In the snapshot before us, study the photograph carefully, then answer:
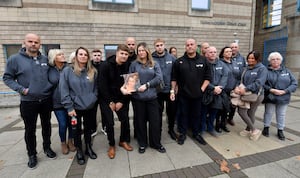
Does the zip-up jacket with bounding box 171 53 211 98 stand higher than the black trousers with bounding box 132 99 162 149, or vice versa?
the zip-up jacket with bounding box 171 53 211 98

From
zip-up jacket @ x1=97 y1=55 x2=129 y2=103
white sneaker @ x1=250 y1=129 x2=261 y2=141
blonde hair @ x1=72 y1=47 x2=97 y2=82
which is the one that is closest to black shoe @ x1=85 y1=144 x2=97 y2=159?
zip-up jacket @ x1=97 y1=55 x2=129 y2=103

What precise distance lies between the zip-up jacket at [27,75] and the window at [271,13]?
17.0m

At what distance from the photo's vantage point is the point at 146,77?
3000mm

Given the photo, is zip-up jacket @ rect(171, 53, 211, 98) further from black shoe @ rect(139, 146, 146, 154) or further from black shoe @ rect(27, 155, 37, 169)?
black shoe @ rect(27, 155, 37, 169)

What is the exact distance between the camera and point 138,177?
99.6 inches

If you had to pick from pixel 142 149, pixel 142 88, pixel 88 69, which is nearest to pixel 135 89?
pixel 142 88

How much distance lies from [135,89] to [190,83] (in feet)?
3.58

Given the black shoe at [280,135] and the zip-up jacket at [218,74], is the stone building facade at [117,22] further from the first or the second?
the black shoe at [280,135]

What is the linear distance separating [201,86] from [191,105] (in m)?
0.45

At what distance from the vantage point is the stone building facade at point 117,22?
317 inches

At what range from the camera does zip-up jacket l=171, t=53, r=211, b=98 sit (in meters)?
3.20

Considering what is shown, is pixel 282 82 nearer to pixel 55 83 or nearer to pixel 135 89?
pixel 135 89

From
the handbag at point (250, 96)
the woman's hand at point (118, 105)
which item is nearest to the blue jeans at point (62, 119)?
the woman's hand at point (118, 105)

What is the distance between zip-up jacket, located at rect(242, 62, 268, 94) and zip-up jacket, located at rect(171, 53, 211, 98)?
0.89m
